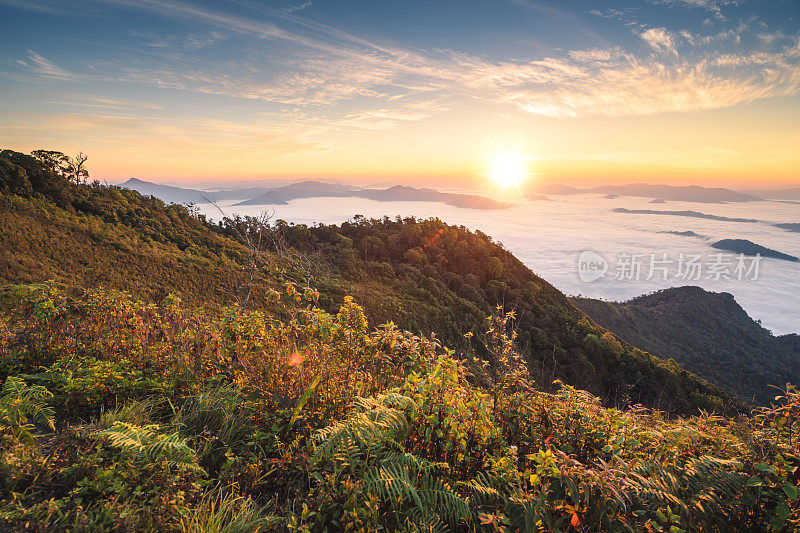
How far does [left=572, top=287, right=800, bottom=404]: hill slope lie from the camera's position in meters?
61.4

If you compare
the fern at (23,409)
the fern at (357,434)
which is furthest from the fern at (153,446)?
the fern at (357,434)

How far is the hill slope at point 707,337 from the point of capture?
61406mm

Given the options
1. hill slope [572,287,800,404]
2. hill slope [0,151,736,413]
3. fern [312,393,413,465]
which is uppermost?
fern [312,393,413,465]

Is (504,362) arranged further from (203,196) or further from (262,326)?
(203,196)

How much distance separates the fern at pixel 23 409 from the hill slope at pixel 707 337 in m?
70.1

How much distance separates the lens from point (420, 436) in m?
3.38

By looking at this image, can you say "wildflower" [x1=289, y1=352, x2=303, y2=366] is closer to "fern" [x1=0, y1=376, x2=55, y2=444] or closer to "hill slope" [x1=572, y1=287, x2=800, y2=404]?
"fern" [x1=0, y1=376, x2=55, y2=444]

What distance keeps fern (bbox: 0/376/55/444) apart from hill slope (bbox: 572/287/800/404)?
70.1m

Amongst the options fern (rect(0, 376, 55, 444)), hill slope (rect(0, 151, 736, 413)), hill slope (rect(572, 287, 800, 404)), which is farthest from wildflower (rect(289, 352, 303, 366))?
hill slope (rect(572, 287, 800, 404))

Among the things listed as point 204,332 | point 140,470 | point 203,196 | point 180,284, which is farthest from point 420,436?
point 180,284

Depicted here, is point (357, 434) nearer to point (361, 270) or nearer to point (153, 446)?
point (153, 446)

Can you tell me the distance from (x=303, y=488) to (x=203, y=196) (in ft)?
32.6

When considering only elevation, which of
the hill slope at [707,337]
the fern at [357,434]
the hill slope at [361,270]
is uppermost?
the fern at [357,434]

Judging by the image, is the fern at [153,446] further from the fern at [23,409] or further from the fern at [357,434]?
the fern at [357,434]
